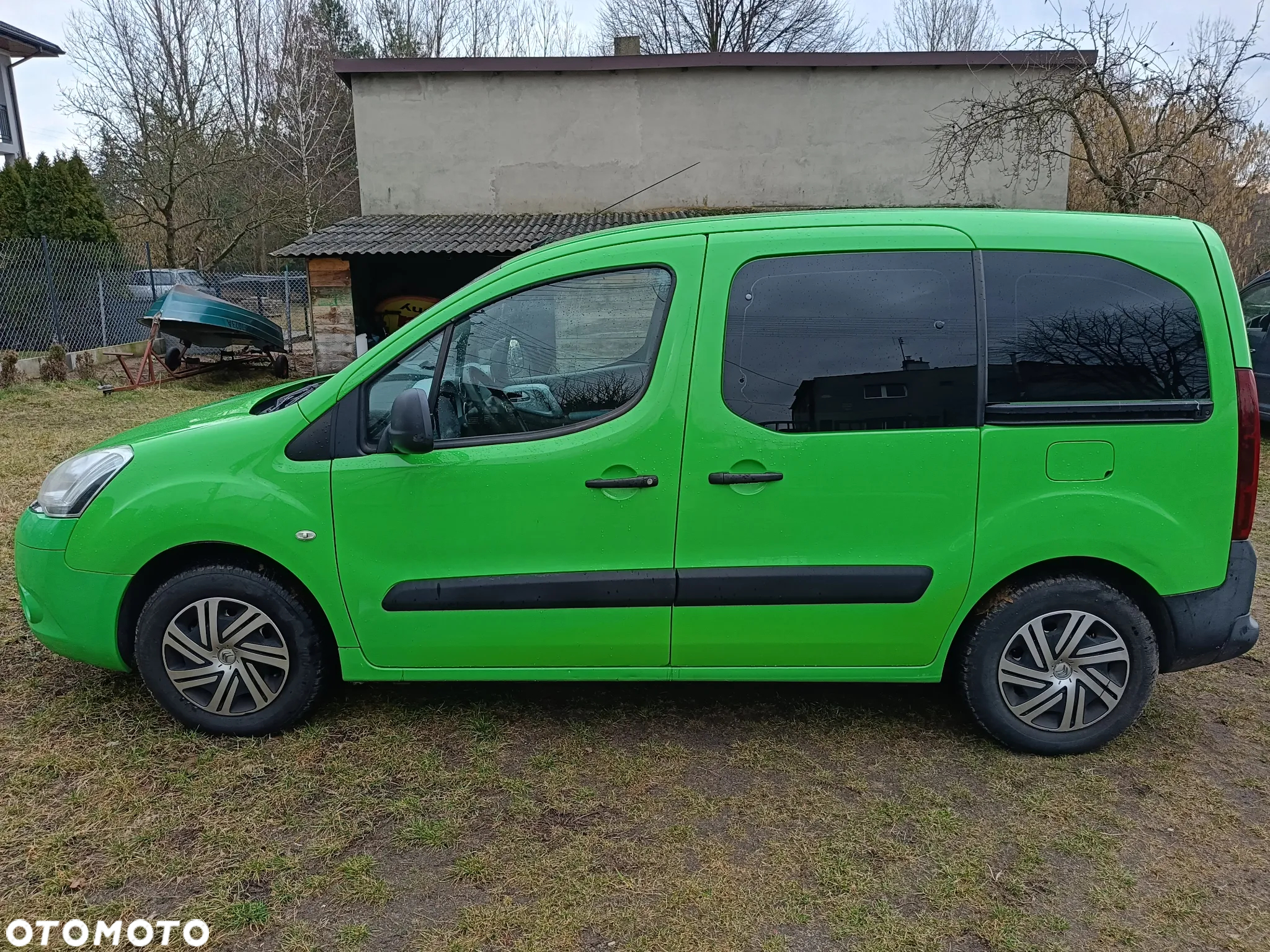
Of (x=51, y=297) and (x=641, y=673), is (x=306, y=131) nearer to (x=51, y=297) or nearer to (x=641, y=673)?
(x=51, y=297)

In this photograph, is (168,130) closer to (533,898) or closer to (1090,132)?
(1090,132)

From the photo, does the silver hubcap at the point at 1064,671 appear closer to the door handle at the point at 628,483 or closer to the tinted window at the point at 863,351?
the tinted window at the point at 863,351

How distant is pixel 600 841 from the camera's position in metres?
2.69

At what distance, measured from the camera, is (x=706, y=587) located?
3018mm

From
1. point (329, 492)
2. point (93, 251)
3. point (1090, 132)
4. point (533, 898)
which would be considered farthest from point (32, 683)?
point (1090, 132)

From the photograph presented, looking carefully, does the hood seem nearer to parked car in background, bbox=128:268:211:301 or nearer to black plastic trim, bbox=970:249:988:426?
black plastic trim, bbox=970:249:988:426

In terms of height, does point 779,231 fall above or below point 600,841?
above

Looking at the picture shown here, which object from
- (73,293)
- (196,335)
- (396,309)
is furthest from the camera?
(396,309)

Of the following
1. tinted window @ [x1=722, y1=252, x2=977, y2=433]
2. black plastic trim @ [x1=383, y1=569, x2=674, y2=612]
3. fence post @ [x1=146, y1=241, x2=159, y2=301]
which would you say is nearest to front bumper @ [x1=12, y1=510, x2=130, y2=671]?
black plastic trim @ [x1=383, y1=569, x2=674, y2=612]

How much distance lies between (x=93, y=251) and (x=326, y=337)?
4741 millimetres

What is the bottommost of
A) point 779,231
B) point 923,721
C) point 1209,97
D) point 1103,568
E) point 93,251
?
point 923,721

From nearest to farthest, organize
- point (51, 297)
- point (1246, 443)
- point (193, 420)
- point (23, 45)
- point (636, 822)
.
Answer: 1. point (636, 822)
2. point (1246, 443)
3. point (193, 420)
4. point (51, 297)
5. point (23, 45)

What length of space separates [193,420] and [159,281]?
58.5 feet

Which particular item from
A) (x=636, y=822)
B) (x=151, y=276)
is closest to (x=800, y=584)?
(x=636, y=822)
